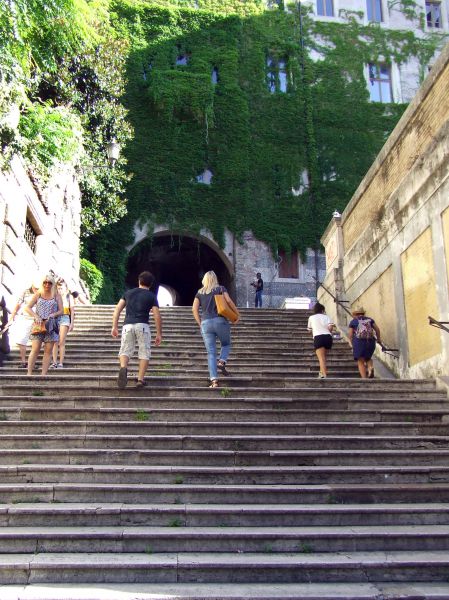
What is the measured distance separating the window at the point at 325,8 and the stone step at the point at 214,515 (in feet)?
91.1

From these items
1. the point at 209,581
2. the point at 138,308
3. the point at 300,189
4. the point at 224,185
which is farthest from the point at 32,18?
→ the point at 300,189

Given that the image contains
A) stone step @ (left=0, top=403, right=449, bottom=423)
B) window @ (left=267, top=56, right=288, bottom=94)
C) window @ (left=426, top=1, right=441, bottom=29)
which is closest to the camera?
stone step @ (left=0, top=403, right=449, bottom=423)

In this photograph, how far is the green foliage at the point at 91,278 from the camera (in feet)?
66.1

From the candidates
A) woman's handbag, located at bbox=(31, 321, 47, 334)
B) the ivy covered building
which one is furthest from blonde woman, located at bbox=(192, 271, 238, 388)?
the ivy covered building

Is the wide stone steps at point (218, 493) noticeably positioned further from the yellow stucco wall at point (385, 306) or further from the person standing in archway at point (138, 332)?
the yellow stucco wall at point (385, 306)

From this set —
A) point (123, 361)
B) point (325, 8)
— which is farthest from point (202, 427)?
point (325, 8)

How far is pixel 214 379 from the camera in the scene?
7945mm

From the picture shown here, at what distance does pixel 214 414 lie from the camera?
22.9 ft

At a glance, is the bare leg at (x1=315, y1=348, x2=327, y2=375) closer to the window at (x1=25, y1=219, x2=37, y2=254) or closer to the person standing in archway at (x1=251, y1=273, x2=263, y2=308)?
the window at (x1=25, y1=219, x2=37, y2=254)

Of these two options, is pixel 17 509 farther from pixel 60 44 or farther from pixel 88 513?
pixel 60 44

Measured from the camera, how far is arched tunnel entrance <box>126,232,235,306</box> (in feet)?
81.7

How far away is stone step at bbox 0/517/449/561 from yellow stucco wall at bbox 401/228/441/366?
4.45 m

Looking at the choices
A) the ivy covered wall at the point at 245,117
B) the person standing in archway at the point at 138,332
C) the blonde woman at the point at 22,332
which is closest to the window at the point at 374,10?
the ivy covered wall at the point at 245,117

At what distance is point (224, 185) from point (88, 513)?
2138 cm
